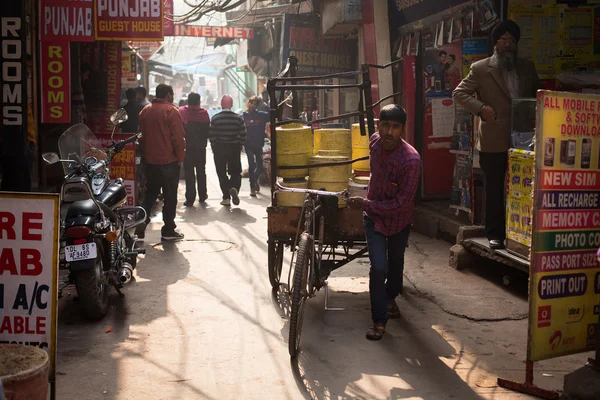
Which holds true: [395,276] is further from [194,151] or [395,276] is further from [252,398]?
[194,151]

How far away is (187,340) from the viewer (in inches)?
261

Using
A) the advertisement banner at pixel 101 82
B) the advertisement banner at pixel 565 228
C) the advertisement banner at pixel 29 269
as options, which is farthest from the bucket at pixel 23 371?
the advertisement banner at pixel 101 82

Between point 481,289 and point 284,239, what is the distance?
7.08 ft

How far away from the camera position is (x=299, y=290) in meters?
6.13

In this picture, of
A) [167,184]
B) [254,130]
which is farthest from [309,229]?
[254,130]

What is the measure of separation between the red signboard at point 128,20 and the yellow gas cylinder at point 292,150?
4409mm

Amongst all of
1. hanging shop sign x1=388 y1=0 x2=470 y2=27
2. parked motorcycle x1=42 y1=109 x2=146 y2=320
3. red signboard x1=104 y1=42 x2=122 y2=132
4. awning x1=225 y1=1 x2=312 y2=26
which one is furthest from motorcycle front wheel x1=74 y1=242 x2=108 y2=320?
awning x1=225 y1=1 x2=312 y2=26

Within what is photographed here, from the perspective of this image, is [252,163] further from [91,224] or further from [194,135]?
[91,224]

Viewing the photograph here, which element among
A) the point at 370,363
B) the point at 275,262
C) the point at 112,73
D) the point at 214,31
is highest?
the point at 214,31

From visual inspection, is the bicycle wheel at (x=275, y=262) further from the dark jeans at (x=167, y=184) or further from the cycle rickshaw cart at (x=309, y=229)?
the dark jeans at (x=167, y=184)

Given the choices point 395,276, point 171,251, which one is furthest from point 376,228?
point 171,251

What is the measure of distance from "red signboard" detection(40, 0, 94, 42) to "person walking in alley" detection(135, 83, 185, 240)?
4.47 ft

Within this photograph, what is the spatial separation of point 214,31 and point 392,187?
22799 millimetres

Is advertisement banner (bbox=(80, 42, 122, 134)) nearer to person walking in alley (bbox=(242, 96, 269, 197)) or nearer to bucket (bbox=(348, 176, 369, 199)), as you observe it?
person walking in alley (bbox=(242, 96, 269, 197))
